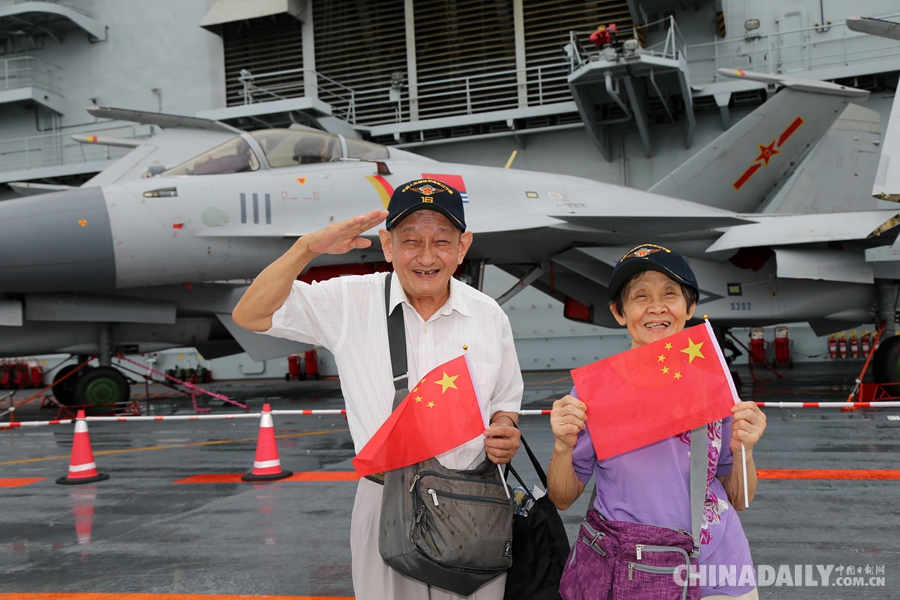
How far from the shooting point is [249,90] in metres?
18.4

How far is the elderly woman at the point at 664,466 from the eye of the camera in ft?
5.45

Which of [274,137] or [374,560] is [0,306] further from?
[374,560]

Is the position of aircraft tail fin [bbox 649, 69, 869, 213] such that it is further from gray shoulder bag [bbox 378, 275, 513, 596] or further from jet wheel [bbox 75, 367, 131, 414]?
gray shoulder bag [bbox 378, 275, 513, 596]

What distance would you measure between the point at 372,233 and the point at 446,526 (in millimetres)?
8215

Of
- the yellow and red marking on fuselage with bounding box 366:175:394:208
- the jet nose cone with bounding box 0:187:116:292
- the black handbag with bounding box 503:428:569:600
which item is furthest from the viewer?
the yellow and red marking on fuselage with bounding box 366:175:394:208

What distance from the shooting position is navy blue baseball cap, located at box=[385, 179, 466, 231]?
1.92m

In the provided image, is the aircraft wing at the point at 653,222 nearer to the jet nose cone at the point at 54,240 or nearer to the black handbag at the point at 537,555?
the jet nose cone at the point at 54,240

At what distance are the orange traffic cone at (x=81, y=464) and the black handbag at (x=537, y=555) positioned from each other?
5471mm

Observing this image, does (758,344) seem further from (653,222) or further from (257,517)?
(257,517)

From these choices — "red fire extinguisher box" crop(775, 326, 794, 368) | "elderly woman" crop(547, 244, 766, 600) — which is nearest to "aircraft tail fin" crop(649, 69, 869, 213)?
"red fire extinguisher box" crop(775, 326, 794, 368)

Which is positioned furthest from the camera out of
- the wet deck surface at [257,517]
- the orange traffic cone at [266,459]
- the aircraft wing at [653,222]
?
the aircraft wing at [653,222]

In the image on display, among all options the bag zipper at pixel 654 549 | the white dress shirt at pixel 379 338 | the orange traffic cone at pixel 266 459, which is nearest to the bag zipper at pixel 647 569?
the bag zipper at pixel 654 549

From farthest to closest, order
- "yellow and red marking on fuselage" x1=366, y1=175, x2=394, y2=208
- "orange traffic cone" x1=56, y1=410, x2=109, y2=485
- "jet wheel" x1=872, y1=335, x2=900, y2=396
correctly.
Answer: "jet wheel" x1=872, y1=335, x2=900, y2=396 → "yellow and red marking on fuselage" x1=366, y1=175, x2=394, y2=208 → "orange traffic cone" x1=56, y1=410, x2=109, y2=485

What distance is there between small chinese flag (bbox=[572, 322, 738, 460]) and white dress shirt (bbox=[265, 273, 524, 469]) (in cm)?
30
